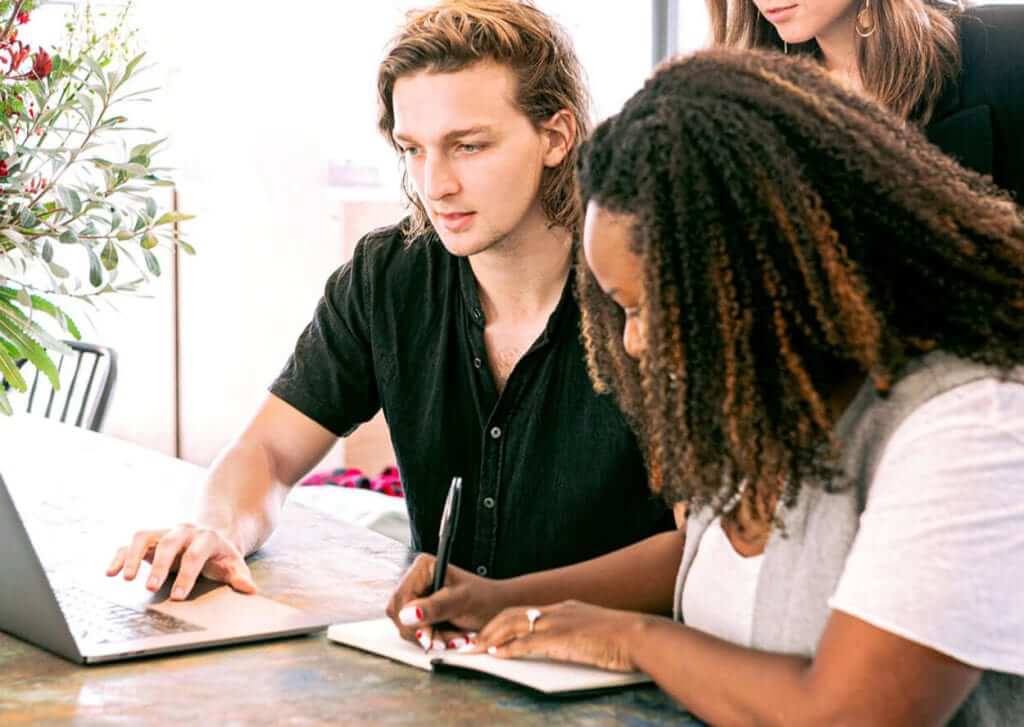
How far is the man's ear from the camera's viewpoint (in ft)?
5.88

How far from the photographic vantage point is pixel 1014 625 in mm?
990

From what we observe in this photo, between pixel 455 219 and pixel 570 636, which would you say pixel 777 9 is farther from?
pixel 570 636

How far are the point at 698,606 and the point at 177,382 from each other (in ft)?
10.5

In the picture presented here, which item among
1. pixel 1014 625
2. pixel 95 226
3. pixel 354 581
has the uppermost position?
pixel 95 226

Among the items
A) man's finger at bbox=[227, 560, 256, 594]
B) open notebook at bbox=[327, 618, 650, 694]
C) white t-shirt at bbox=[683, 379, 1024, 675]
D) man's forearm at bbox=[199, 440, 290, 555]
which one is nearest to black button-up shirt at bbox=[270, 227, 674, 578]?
man's forearm at bbox=[199, 440, 290, 555]

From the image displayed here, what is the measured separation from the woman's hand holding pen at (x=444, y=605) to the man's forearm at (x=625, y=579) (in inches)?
2.9

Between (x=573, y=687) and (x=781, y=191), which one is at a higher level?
(x=781, y=191)

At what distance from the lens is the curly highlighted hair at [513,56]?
173cm

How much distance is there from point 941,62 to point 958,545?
42.6 inches

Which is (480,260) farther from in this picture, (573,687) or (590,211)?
(573,687)

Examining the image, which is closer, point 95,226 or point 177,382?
point 95,226

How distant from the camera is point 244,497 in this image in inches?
66.8

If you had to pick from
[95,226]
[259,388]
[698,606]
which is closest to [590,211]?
[698,606]

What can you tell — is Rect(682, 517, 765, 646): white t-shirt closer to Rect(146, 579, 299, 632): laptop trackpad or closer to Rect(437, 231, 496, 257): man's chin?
Rect(146, 579, 299, 632): laptop trackpad
